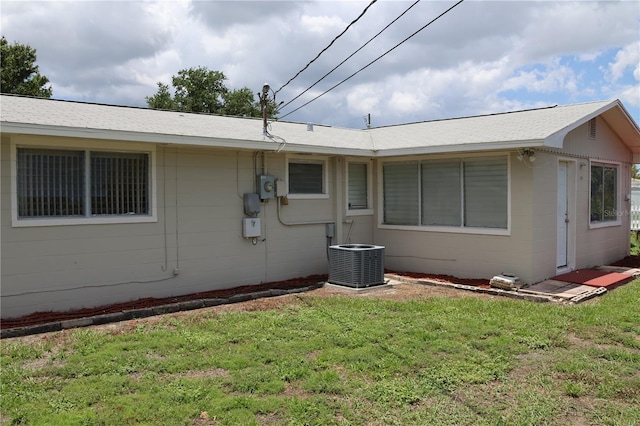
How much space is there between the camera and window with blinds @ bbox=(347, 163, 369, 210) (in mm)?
10547

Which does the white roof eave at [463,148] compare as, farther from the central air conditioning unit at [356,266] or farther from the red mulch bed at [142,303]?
the red mulch bed at [142,303]

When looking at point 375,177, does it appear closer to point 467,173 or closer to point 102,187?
point 467,173

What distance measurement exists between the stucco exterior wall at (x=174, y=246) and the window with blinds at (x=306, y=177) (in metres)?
0.19

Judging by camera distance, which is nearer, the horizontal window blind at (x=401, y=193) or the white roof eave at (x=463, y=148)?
the white roof eave at (x=463, y=148)

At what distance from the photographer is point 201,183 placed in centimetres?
820

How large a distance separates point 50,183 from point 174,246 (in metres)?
1.94

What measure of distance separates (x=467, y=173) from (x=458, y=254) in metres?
1.48

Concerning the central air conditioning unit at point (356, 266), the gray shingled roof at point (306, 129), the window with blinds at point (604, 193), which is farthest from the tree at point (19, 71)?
the window with blinds at point (604, 193)

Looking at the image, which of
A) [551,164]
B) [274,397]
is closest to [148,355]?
[274,397]

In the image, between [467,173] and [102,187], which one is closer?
[102,187]

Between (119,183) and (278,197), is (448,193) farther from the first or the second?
(119,183)

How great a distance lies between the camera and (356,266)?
8.52 m

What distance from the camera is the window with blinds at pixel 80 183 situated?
6.64 m

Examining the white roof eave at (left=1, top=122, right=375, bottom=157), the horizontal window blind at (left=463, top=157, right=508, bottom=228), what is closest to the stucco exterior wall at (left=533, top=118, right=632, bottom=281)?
the horizontal window blind at (left=463, top=157, right=508, bottom=228)
